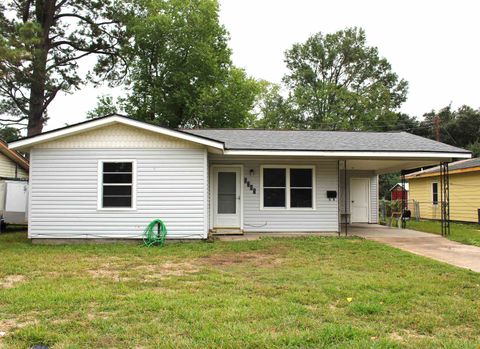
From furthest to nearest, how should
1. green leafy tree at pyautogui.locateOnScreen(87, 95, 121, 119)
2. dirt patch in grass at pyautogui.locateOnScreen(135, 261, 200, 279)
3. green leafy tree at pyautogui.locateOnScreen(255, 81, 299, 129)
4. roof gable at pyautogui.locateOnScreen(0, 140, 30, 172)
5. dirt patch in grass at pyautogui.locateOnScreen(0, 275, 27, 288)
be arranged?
green leafy tree at pyautogui.locateOnScreen(255, 81, 299, 129) < green leafy tree at pyautogui.locateOnScreen(87, 95, 121, 119) < roof gable at pyautogui.locateOnScreen(0, 140, 30, 172) < dirt patch in grass at pyautogui.locateOnScreen(135, 261, 200, 279) < dirt patch in grass at pyautogui.locateOnScreen(0, 275, 27, 288)

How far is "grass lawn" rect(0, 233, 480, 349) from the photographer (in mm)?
3666

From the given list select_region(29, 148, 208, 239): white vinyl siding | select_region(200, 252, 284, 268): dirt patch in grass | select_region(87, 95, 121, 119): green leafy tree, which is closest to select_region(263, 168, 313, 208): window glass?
select_region(29, 148, 208, 239): white vinyl siding

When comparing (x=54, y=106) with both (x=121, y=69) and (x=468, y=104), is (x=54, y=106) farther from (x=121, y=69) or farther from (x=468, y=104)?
(x=468, y=104)

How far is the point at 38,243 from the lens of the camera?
10.2 metres

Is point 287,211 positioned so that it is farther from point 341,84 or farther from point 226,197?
point 341,84

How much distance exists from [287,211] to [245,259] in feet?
14.0

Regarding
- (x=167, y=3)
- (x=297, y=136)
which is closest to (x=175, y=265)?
(x=297, y=136)

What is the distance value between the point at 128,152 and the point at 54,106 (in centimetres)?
1896

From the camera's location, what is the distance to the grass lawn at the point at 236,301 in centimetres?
367

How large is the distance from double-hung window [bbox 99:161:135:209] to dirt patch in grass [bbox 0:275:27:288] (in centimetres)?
407

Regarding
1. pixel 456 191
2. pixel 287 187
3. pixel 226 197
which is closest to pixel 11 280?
pixel 226 197

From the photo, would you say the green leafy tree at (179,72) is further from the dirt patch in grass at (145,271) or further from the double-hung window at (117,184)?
the dirt patch in grass at (145,271)

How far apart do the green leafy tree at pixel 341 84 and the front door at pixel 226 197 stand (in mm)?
23539

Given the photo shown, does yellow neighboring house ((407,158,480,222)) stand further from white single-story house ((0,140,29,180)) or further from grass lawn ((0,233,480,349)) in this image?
white single-story house ((0,140,29,180))
